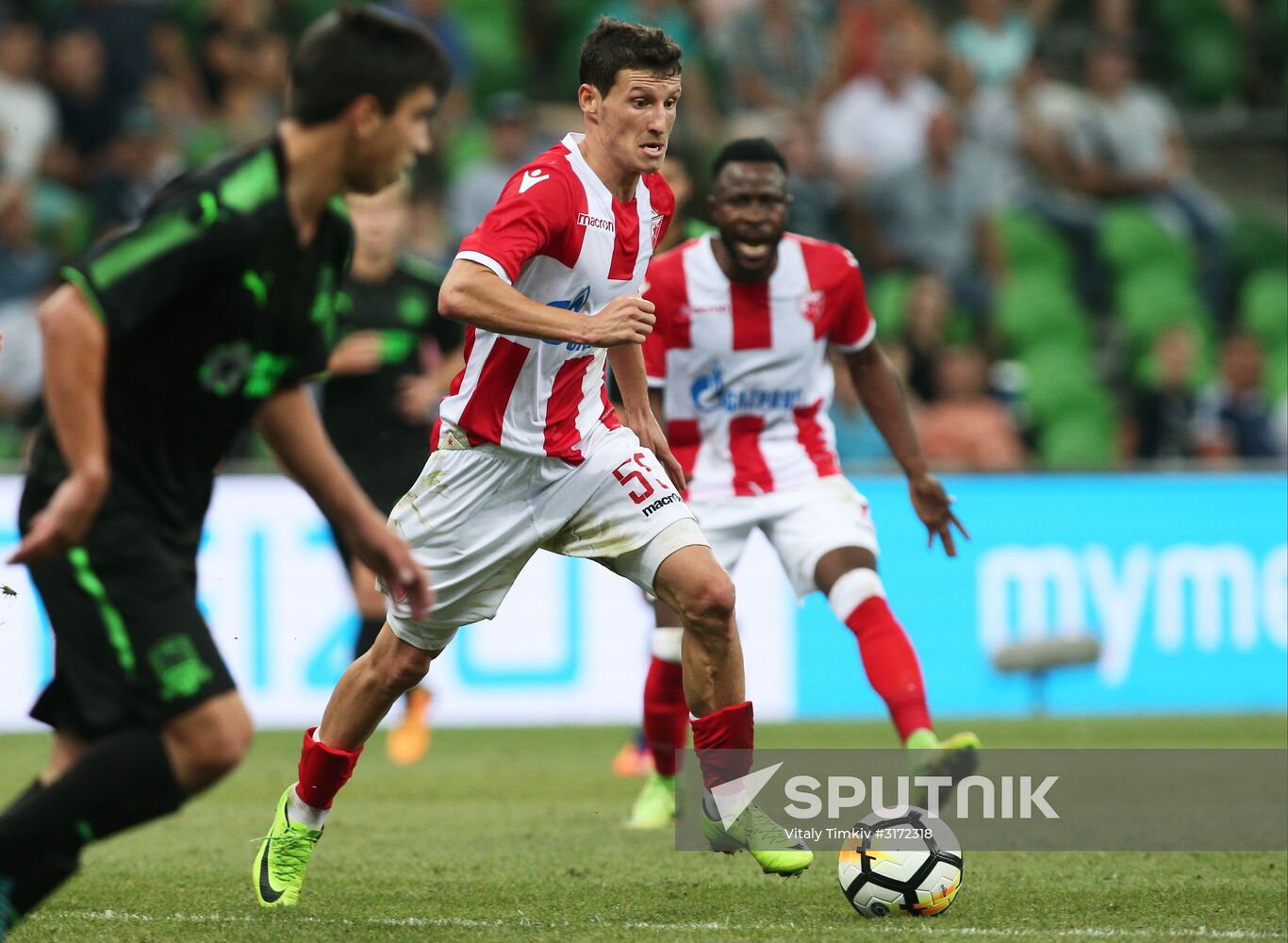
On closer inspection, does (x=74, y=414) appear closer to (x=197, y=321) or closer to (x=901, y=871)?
(x=197, y=321)

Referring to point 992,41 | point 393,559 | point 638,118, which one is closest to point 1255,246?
point 992,41

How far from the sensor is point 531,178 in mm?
5449

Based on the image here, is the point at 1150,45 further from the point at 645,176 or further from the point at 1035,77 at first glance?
the point at 645,176

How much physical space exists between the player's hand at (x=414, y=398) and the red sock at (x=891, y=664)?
366 cm

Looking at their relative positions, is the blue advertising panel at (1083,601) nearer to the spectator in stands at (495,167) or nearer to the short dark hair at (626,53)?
the spectator in stands at (495,167)

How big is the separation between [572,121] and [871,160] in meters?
2.34

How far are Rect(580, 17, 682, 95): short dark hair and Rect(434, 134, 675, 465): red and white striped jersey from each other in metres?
0.22

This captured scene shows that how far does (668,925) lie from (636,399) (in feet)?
5.74

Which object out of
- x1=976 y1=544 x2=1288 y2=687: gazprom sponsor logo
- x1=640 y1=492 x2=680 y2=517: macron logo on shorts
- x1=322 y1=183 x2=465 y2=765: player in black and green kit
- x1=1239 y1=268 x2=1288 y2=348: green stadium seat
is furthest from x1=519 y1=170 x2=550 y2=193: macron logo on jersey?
x1=1239 y1=268 x2=1288 y2=348: green stadium seat

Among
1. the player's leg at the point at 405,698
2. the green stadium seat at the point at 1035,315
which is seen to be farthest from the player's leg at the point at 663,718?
the green stadium seat at the point at 1035,315

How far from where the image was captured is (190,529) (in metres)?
4.15

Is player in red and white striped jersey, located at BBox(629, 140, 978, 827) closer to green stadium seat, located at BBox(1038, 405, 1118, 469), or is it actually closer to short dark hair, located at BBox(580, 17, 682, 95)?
short dark hair, located at BBox(580, 17, 682, 95)

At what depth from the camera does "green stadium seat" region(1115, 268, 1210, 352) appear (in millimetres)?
14570

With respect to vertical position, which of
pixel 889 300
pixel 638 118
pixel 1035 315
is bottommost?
pixel 1035 315
